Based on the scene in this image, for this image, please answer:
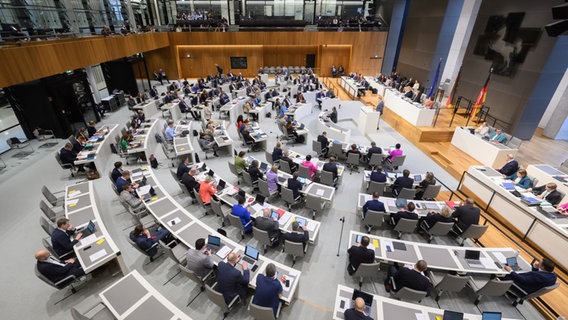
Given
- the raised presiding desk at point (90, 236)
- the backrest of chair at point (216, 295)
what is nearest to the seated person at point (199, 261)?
the backrest of chair at point (216, 295)

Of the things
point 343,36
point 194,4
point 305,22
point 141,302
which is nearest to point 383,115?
point 343,36

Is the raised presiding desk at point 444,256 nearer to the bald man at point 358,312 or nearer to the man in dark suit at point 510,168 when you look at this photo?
the bald man at point 358,312

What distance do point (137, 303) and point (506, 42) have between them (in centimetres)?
1788

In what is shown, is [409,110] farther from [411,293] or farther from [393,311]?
[393,311]

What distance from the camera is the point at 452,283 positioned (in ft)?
17.5

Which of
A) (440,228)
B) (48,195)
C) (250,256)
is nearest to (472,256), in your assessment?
(440,228)

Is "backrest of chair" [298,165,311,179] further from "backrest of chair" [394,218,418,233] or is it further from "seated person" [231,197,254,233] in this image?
"backrest of chair" [394,218,418,233]

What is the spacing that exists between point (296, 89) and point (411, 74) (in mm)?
9698

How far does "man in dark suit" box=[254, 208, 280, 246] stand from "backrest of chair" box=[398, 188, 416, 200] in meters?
4.35

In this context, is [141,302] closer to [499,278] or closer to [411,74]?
[499,278]

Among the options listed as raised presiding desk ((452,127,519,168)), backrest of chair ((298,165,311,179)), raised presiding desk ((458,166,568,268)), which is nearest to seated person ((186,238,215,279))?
backrest of chair ((298,165,311,179))

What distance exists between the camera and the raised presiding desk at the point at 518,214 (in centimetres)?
648

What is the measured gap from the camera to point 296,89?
21109 millimetres

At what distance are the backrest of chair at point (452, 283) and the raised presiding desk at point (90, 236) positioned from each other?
7.02 m
